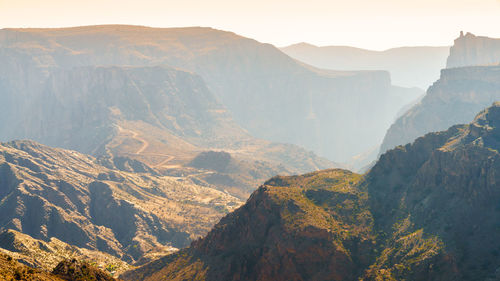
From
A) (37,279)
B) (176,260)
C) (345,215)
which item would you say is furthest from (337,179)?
(37,279)

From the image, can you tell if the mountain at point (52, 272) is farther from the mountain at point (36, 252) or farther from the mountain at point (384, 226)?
the mountain at point (36, 252)

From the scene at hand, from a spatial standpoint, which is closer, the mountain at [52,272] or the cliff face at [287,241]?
the mountain at [52,272]

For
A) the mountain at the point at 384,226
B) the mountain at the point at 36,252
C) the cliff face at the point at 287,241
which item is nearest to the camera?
the mountain at the point at 384,226

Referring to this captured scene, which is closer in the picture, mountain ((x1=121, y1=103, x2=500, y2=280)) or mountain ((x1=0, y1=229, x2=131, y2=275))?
mountain ((x1=121, y1=103, x2=500, y2=280))

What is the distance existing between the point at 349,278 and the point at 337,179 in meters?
51.8

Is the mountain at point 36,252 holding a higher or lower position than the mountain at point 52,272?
lower

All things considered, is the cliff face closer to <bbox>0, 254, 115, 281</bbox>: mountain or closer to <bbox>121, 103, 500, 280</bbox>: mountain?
<bbox>121, 103, 500, 280</bbox>: mountain

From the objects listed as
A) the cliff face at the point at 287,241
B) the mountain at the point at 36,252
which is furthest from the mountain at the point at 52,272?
the mountain at the point at 36,252

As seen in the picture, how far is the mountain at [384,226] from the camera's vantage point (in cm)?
10775

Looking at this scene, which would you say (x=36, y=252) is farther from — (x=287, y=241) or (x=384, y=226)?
(x=384, y=226)

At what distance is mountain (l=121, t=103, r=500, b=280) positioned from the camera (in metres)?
108

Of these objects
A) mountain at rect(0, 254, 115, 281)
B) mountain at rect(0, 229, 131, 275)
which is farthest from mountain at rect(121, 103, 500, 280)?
mountain at rect(0, 229, 131, 275)

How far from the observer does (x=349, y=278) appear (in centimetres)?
11312

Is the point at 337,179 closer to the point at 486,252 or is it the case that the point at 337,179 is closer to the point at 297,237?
the point at 297,237
